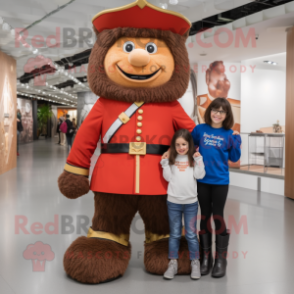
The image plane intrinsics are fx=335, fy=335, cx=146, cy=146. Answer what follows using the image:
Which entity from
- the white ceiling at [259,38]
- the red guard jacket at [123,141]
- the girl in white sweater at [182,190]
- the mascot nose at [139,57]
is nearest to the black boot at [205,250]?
the girl in white sweater at [182,190]

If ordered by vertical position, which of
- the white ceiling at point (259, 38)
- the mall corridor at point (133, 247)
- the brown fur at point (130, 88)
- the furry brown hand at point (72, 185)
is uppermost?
the white ceiling at point (259, 38)

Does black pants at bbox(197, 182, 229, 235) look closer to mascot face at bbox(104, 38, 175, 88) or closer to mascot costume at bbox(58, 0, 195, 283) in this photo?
mascot costume at bbox(58, 0, 195, 283)

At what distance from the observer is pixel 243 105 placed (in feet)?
25.7

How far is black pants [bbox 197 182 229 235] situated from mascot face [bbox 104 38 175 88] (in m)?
0.79

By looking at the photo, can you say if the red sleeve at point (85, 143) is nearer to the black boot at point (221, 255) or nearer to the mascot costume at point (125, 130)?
the mascot costume at point (125, 130)

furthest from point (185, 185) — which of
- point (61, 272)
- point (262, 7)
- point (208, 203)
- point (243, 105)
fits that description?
point (243, 105)

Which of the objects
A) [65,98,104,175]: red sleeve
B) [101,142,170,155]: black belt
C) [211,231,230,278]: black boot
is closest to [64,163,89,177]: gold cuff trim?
[65,98,104,175]: red sleeve

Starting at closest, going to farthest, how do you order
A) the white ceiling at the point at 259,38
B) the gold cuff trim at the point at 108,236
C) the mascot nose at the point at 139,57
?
1. the mascot nose at the point at 139,57
2. the gold cuff trim at the point at 108,236
3. the white ceiling at the point at 259,38

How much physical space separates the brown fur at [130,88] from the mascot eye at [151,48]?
6 centimetres

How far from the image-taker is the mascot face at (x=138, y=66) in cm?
224

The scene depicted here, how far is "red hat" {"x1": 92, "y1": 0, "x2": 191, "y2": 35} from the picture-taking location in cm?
219

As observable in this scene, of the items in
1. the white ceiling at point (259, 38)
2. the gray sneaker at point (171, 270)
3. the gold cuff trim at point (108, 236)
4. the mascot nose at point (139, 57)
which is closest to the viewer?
the mascot nose at point (139, 57)

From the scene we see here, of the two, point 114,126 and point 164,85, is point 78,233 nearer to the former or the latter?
point 114,126

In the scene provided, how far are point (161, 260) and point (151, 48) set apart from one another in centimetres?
145
